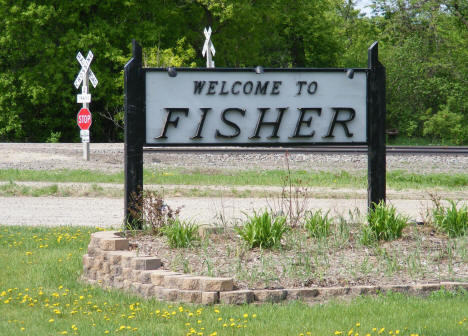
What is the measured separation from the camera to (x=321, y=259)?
705 cm

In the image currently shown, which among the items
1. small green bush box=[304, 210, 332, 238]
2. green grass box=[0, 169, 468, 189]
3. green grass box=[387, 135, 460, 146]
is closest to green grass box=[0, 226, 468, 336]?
small green bush box=[304, 210, 332, 238]

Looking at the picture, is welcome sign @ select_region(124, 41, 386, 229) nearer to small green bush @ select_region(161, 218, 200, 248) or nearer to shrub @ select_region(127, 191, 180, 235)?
shrub @ select_region(127, 191, 180, 235)

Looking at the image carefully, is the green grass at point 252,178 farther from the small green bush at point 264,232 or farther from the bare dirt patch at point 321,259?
the small green bush at point 264,232

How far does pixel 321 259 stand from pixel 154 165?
44.7 feet

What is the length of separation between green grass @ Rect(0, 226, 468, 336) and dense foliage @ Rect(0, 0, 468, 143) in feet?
78.1

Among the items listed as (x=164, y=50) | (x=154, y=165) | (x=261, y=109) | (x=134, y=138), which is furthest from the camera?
(x=164, y=50)

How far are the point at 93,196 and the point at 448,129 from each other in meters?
24.6

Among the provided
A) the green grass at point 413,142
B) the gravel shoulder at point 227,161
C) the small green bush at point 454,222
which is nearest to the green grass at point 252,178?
the gravel shoulder at point 227,161

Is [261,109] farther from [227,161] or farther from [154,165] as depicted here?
[227,161]

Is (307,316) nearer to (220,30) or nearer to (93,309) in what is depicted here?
(93,309)

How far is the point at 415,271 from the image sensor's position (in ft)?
21.6

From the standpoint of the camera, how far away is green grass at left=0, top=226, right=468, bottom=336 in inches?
202

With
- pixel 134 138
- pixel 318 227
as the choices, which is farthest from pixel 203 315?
pixel 134 138

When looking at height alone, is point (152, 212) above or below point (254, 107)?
below
